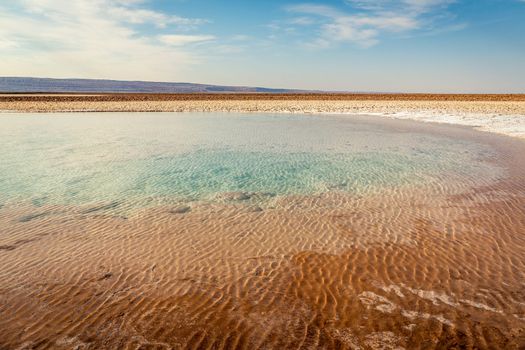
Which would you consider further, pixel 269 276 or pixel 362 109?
pixel 362 109

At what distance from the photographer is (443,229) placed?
733cm

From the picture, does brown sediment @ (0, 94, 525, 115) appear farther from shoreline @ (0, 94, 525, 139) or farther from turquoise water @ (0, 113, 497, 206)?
turquoise water @ (0, 113, 497, 206)

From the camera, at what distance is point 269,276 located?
5.64 metres

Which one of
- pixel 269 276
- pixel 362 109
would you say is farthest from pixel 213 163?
pixel 362 109

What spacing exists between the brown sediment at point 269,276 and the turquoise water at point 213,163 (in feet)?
4.57

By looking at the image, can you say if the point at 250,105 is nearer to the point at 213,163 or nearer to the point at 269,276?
the point at 213,163

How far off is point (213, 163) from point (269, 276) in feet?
26.1

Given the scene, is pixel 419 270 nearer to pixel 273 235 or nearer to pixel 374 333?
pixel 374 333

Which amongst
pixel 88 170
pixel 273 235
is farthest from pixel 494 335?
pixel 88 170

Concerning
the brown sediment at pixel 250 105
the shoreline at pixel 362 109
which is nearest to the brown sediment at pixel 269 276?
the shoreline at pixel 362 109

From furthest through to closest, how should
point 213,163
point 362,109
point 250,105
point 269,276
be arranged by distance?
point 250,105, point 362,109, point 213,163, point 269,276

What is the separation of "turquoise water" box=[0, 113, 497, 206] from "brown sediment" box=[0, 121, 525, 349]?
1392 millimetres

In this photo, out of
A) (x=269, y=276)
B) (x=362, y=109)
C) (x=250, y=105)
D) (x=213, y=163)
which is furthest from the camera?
(x=250, y=105)

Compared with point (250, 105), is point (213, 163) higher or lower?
lower
